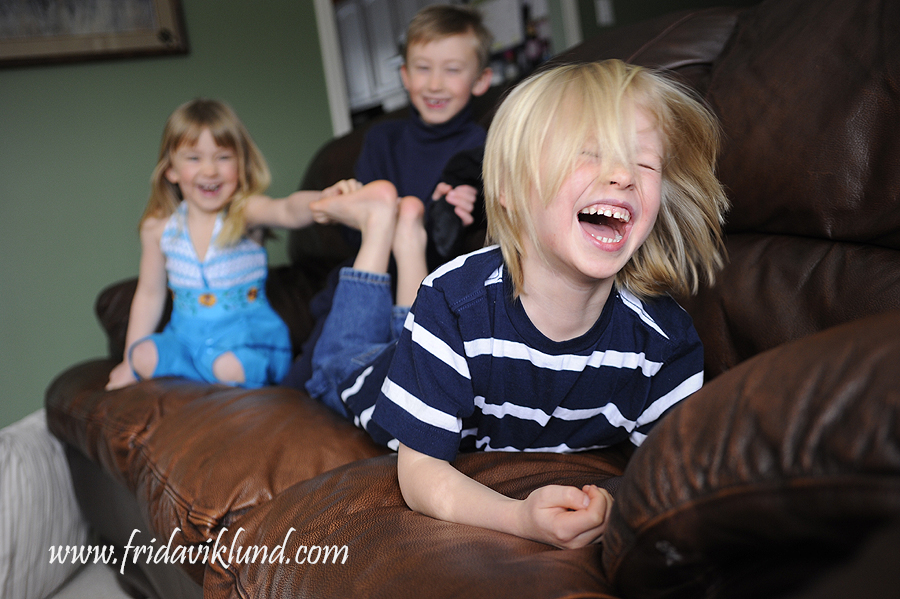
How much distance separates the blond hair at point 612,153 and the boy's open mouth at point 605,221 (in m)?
0.05

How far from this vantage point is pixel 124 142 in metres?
2.89

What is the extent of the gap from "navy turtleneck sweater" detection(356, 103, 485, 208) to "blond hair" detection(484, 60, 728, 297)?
0.89 metres

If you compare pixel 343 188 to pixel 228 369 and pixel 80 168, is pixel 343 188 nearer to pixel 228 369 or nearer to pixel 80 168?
pixel 228 369

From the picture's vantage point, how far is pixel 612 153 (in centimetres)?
85

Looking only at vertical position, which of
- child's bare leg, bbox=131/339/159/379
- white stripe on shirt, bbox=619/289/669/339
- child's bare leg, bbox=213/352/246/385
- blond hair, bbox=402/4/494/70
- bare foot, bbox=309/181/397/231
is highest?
blond hair, bbox=402/4/494/70

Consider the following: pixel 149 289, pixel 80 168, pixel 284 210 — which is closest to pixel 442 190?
pixel 284 210

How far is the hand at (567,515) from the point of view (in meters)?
0.72

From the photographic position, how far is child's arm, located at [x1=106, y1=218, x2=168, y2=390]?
2.06 metres

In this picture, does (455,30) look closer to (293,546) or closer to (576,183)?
(576,183)

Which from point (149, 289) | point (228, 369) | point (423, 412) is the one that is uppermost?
point (149, 289)

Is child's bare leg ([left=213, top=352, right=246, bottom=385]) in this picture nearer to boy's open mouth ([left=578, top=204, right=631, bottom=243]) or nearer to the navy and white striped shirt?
the navy and white striped shirt

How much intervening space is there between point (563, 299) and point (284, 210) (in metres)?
1.20

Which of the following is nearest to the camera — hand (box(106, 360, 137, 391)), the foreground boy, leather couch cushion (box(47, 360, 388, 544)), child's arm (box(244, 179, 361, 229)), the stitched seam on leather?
the foreground boy

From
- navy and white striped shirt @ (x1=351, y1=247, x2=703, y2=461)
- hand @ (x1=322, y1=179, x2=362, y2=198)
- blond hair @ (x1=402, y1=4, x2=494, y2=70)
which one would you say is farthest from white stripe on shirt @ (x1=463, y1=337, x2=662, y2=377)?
blond hair @ (x1=402, y1=4, x2=494, y2=70)
